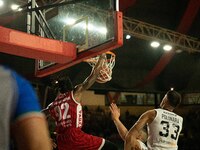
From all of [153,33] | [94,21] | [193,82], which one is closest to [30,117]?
[94,21]

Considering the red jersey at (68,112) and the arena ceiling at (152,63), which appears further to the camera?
the arena ceiling at (152,63)

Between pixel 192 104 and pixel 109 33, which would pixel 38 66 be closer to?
Result: pixel 109 33

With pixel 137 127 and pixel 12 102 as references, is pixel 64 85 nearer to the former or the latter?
pixel 137 127

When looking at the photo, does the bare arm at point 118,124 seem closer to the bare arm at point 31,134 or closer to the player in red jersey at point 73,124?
the player in red jersey at point 73,124

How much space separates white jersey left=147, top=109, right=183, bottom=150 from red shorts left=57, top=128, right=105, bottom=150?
703 mm

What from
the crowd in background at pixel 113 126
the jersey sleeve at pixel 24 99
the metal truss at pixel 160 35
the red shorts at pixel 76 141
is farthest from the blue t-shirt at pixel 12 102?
A: the crowd in background at pixel 113 126

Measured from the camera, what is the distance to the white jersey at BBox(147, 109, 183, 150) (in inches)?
163

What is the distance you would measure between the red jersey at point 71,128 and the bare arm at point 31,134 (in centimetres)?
352

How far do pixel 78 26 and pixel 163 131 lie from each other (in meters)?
2.02

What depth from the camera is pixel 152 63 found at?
14984 mm

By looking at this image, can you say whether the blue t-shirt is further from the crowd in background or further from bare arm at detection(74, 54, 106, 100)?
the crowd in background

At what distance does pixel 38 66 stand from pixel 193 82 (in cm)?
1164

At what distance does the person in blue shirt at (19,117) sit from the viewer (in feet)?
2.93

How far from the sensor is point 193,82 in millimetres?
15961
